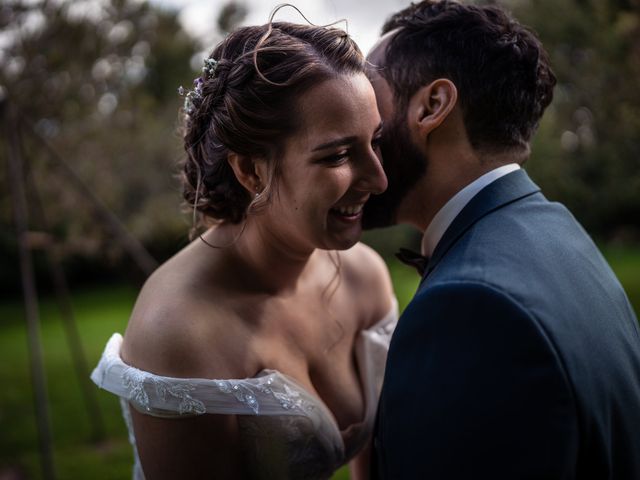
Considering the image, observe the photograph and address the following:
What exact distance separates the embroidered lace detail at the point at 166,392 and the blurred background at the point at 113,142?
1133mm

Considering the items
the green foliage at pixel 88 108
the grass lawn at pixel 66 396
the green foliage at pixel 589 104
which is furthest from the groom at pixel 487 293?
the grass lawn at pixel 66 396

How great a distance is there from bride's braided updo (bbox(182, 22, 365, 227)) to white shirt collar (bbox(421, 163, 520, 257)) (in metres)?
0.54

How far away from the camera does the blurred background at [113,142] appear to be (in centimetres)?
493

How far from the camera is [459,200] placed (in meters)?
2.05

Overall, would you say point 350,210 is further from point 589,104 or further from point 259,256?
point 589,104

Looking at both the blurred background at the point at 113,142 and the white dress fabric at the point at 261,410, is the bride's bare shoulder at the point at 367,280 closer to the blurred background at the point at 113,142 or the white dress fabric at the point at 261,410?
the white dress fabric at the point at 261,410

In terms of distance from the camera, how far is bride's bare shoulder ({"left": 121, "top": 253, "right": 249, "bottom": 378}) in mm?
2094

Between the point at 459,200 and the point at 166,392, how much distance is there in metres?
1.14

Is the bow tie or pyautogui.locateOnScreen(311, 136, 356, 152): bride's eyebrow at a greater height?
pyautogui.locateOnScreen(311, 136, 356, 152): bride's eyebrow

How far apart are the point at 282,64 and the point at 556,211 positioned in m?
1.00

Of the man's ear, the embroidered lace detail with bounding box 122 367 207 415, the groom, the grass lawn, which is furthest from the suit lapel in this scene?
the grass lawn

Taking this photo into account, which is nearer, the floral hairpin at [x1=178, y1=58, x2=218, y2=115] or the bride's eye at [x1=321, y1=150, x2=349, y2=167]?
the bride's eye at [x1=321, y1=150, x2=349, y2=167]

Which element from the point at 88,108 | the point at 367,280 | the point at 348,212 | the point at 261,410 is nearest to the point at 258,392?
the point at 261,410

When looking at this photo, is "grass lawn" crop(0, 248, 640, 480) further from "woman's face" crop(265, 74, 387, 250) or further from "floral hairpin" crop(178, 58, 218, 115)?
"floral hairpin" crop(178, 58, 218, 115)
